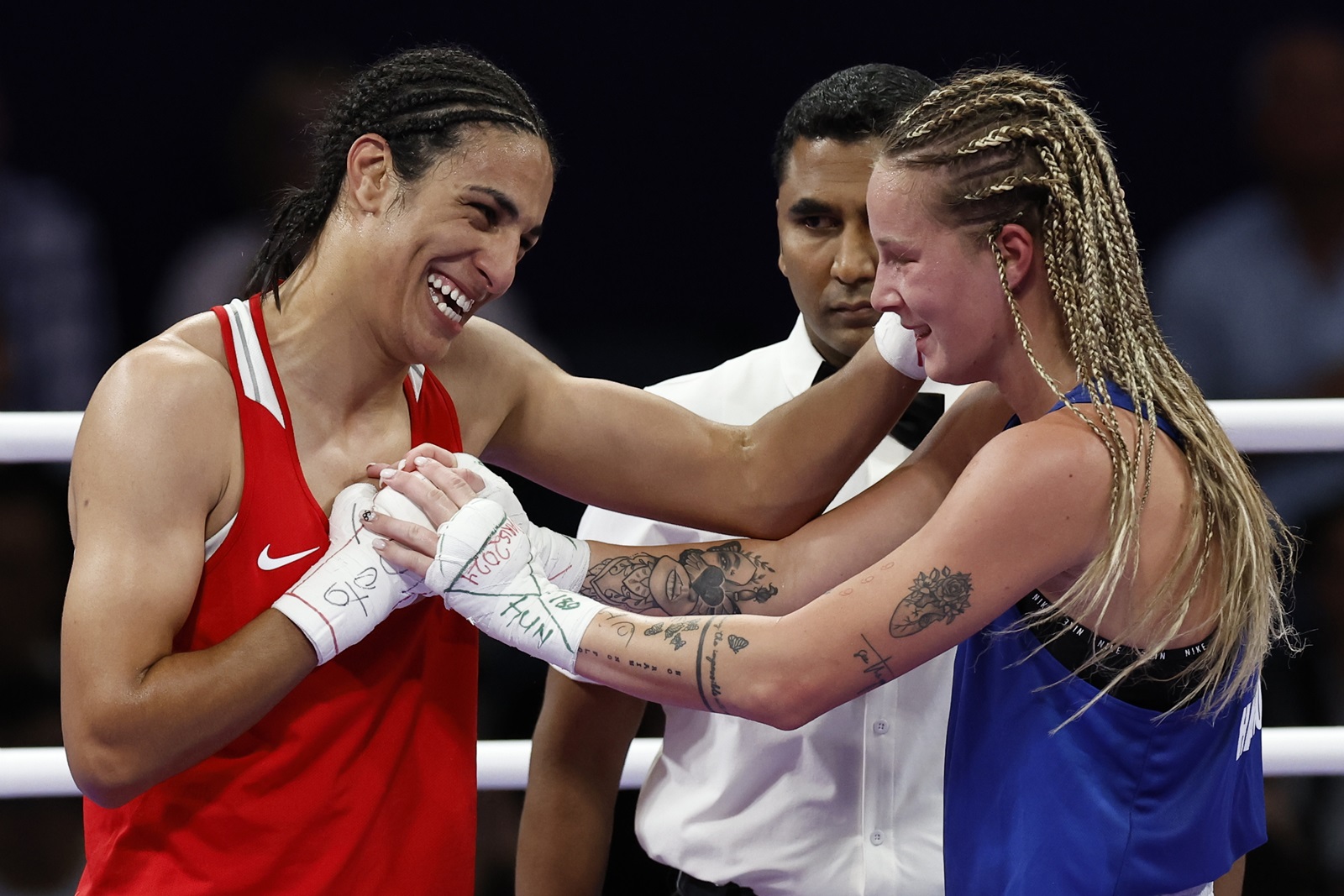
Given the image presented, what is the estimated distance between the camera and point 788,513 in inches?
76.4

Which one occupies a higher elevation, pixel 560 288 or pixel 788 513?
pixel 788 513

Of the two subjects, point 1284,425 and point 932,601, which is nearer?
point 932,601

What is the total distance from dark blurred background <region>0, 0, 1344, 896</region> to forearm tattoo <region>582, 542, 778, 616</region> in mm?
1701

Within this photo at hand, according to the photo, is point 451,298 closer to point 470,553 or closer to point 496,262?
point 496,262

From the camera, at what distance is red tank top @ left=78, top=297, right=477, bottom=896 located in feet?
5.02

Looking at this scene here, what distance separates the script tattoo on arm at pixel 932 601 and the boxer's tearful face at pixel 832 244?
63 cm

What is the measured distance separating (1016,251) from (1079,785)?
59cm

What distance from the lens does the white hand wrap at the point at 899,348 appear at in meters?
1.80

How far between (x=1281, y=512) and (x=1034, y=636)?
6.77 feet

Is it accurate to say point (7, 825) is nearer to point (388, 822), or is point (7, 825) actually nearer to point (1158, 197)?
point (388, 822)

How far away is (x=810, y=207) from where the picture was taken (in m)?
2.08

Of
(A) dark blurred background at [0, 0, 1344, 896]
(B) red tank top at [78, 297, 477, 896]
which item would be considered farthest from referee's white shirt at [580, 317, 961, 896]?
(A) dark blurred background at [0, 0, 1344, 896]

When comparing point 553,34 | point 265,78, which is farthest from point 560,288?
point 265,78

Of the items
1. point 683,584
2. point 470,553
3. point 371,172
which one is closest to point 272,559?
point 470,553
